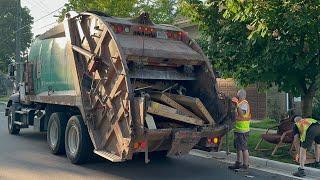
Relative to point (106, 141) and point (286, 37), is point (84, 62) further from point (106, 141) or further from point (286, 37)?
point (286, 37)

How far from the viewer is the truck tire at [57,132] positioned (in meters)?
9.88

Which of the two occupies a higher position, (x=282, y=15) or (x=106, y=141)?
(x=282, y=15)

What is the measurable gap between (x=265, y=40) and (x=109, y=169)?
13.6ft

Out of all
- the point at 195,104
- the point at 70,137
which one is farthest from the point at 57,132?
the point at 195,104

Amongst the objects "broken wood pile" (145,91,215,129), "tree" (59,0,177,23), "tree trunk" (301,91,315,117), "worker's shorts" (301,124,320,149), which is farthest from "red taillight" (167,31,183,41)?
"tree" (59,0,177,23)

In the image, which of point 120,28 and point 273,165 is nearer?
point 120,28

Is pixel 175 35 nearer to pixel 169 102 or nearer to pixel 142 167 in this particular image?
pixel 169 102

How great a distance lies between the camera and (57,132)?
9984 mm

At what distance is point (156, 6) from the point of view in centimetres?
2152

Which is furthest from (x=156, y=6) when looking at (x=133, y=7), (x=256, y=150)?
(x=256, y=150)

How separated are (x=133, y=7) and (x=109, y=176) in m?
11.4

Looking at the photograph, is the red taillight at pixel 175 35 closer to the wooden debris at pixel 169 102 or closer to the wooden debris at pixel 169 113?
the wooden debris at pixel 169 102

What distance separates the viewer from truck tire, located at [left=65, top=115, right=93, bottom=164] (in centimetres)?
879

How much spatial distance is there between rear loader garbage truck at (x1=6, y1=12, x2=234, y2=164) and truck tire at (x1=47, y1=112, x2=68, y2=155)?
22 mm
